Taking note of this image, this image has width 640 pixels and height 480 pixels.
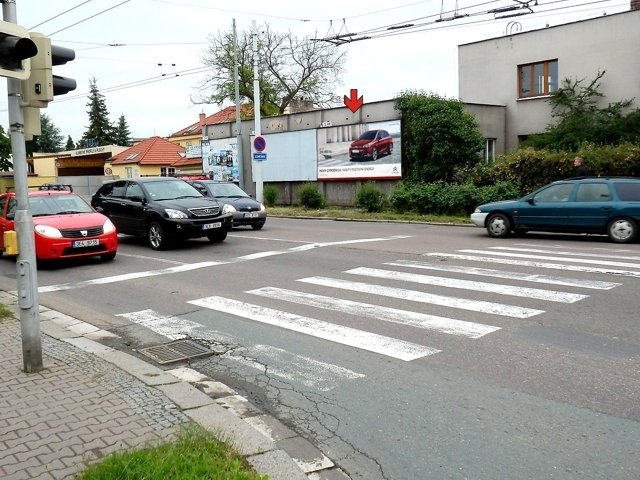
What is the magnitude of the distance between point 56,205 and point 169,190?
9.81 ft

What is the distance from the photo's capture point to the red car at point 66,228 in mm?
12617

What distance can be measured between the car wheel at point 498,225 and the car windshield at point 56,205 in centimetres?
963

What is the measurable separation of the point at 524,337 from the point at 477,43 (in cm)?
2786

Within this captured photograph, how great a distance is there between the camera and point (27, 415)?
4.77 metres

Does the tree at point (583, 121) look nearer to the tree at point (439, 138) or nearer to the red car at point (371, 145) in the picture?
the tree at point (439, 138)

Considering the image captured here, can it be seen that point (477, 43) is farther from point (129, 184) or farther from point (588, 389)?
point (588, 389)

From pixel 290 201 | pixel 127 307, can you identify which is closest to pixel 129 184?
pixel 127 307

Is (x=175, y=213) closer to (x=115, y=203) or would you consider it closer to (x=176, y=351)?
(x=115, y=203)

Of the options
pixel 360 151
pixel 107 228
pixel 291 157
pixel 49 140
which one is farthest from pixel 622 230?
pixel 49 140

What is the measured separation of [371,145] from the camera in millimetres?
29719

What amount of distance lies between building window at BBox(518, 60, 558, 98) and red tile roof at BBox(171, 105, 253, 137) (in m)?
26.6

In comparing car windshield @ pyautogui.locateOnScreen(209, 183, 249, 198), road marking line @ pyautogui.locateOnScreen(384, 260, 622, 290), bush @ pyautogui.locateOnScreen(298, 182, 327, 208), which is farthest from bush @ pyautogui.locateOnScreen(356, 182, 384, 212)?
road marking line @ pyautogui.locateOnScreen(384, 260, 622, 290)

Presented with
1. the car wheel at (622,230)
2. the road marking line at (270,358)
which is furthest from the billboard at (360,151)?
the road marking line at (270,358)

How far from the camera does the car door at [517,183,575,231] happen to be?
15.3m
